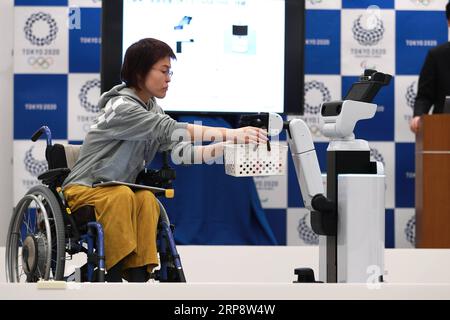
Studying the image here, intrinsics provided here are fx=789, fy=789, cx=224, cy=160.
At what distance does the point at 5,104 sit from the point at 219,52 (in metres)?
1.58

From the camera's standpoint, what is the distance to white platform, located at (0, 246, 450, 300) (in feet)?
3.93

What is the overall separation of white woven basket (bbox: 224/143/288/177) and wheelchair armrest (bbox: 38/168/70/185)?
0.75 meters

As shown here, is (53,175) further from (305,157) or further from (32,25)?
(32,25)

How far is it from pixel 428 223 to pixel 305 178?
2.60m

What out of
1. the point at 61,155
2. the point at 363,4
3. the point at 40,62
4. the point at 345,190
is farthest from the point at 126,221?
the point at 363,4

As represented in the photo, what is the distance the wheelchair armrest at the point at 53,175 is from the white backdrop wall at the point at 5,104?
8.54 feet

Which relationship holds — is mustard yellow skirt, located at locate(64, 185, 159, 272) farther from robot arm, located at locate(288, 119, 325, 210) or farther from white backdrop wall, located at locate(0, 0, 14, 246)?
white backdrop wall, located at locate(0, 0, 14, 246)

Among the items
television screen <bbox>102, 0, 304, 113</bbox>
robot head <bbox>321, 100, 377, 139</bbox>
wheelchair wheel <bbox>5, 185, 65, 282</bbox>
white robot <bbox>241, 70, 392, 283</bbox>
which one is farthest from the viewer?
television screen <bbox>102, 0, 304, 113</bbox>

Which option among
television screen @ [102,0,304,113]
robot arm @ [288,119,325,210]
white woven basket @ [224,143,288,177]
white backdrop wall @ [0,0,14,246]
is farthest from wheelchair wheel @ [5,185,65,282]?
white backdrop wall @ [0,0,14,246]

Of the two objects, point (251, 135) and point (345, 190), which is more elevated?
point (251, 135)

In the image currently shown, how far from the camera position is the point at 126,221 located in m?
2.55

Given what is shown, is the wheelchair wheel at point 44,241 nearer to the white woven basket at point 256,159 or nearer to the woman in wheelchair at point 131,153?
the woman in wheelchair at point 131,153
